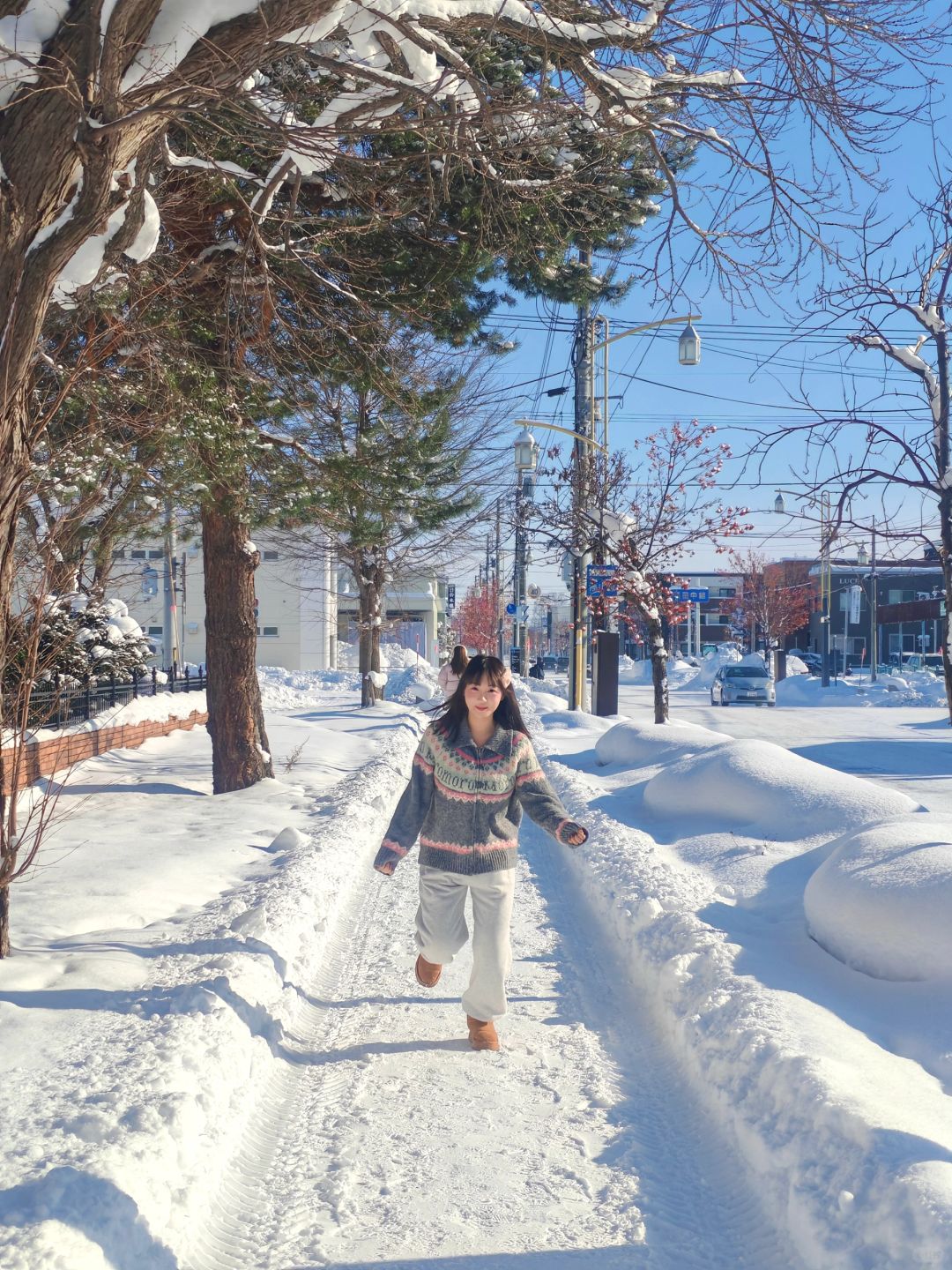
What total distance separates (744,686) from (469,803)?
33.2 m

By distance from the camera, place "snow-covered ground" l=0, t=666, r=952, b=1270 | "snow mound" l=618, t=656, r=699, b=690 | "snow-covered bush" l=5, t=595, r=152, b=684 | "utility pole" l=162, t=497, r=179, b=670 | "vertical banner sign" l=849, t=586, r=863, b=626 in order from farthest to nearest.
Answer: "snow mound" l=618, t=656, r=699, b=690 → "vertical banner sign" l=849, t=586, r=863, b=626 → "utility pole" l=162, t=497, r=179, b=670 → "snow-covered bush" l=5, t=595, r=152, b=684 → "snow-covered ground" l=0, t=666, r=952, b=1270

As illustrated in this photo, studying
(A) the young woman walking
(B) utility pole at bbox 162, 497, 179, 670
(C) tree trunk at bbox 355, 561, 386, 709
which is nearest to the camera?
(A) the young woman walking

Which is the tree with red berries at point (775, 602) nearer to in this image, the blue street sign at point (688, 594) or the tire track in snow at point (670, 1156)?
the blue street sign at point (688, 594)

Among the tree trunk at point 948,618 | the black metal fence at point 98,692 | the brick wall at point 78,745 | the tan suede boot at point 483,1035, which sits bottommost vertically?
the tan suede boot at point 483,1035

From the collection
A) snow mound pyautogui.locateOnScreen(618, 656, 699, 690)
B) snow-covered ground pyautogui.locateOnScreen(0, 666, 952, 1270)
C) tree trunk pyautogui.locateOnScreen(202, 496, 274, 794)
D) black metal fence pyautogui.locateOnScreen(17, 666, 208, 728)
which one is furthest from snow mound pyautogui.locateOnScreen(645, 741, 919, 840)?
snow mound pyautogui.locateOnScreen(618, 656, 699, 690)

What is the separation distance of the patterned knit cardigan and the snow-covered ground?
2.86 feet

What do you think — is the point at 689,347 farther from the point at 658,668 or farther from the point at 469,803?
the point at 469,803

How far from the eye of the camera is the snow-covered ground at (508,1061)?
3.34 m

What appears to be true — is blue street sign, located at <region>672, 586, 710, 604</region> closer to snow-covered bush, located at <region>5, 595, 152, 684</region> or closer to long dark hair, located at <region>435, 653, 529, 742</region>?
snow-covered bush, located at <region>5, 595, 152, 684</region>

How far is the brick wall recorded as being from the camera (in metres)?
11.8


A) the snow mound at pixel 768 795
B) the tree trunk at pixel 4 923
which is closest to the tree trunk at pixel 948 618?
the snow mound at pixel 768 795

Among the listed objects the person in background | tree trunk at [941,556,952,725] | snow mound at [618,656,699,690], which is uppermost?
tree trunk at [941,556,952,725]

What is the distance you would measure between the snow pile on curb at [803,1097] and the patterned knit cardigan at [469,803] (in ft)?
3.71

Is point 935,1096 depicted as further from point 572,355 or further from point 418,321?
point 572,355
